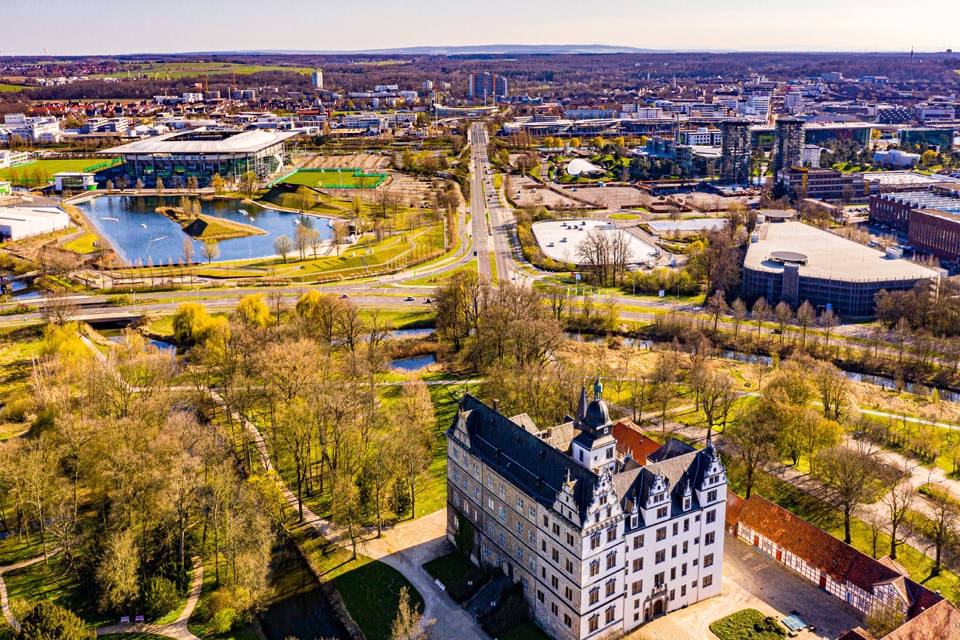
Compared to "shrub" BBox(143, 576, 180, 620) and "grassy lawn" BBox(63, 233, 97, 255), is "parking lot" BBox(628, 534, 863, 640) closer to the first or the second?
"shrub" BBox(143, 576, 180, 620)

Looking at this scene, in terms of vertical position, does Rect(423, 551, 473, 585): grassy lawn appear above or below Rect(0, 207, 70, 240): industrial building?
below

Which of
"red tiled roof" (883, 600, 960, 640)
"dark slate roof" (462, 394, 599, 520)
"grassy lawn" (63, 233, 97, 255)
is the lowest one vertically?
"red tiled roof" (883, 600, 960, 640)

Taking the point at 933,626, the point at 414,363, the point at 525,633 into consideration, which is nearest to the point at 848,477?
the point at 933,626

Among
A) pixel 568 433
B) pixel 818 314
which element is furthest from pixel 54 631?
pixel 818 314

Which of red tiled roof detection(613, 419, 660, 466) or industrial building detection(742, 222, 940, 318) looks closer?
red tiled roof detection(613, 419, 660, 466)

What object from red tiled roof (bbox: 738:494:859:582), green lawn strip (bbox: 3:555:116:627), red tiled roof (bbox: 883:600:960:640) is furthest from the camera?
red tiled roof (bbox: 738:494:859:582)

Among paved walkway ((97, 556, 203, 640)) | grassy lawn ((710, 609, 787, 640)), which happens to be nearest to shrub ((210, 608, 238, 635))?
paved walkway ((97, 556, 203, 640))

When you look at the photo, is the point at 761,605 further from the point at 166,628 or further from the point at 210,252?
the point at 210,252

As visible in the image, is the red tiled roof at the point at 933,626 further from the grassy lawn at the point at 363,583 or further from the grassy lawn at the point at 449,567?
the grassy lawn at the point at 363,583

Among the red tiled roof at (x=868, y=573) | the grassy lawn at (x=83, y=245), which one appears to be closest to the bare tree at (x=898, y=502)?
the red tiled roof at (x=868, y=573)
